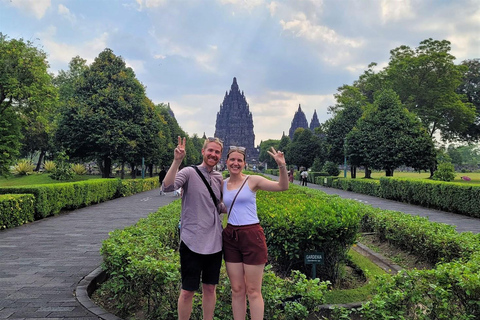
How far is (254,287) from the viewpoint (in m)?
2.88

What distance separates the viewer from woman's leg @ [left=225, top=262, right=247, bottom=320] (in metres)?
2.92

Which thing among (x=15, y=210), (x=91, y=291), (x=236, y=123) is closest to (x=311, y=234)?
(x=91, y=291)

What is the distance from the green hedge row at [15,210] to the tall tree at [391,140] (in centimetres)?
2335

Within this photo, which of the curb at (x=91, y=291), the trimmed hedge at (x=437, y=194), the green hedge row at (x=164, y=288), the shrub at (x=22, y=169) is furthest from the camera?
the shrub at (x=22, y=169)

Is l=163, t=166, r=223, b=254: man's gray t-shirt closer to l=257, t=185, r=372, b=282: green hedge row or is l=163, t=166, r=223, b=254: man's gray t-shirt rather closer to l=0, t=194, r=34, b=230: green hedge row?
l=257, t=185, r=372, b=282: green hedge row

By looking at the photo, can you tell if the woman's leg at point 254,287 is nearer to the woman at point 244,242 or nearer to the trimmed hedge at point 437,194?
the woman at point 244,242

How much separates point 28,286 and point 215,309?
10.2 ft

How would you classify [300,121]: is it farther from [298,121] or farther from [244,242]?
[244,242]

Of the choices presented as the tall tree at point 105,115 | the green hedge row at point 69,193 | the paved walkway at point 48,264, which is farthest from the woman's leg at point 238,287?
the tall tree at point 105,115

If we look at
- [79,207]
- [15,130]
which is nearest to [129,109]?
[15,130]

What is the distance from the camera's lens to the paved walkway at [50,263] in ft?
13.6

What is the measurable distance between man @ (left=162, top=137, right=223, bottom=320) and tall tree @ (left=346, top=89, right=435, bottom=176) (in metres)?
25.7

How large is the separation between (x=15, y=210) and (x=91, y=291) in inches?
267

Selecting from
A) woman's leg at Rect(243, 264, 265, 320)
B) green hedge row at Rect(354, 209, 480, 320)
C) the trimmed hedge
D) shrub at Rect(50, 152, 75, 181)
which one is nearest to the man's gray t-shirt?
woman's leg at Rect(243, 264, 265, 320)
